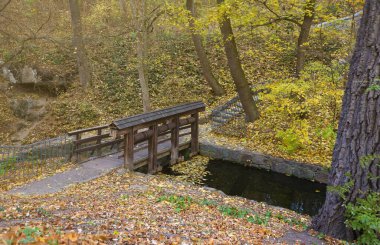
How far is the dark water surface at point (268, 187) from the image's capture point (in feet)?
35.6

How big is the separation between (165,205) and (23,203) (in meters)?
3.03

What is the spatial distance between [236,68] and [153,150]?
5.51m

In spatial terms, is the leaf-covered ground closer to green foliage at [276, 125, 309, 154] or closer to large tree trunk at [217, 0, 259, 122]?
green foliage at [276, 125, 309, 154]

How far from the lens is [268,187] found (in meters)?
12.0

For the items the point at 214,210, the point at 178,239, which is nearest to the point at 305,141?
the point at 214,210

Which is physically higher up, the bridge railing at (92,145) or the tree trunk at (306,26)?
the tree trunk at (306,26)

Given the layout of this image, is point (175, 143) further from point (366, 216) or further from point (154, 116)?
point (366, 216)

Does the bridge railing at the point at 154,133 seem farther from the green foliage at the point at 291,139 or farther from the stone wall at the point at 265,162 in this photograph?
the green foliage at the point at 291,139

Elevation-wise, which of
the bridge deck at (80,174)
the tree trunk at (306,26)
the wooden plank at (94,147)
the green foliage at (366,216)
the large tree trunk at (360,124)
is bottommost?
the bridge deck at (80,174)

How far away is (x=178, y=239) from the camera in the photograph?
4.86m

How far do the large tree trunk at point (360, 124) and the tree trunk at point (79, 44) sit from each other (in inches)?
648

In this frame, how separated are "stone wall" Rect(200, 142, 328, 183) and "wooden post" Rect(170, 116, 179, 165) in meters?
1.53

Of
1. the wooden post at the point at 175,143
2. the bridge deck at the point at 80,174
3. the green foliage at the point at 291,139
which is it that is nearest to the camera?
the bridge deck at the point at 80,174

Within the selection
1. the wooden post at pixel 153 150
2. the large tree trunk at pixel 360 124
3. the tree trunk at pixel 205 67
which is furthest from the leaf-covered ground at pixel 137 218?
the tree trunk at pixel 205 67
